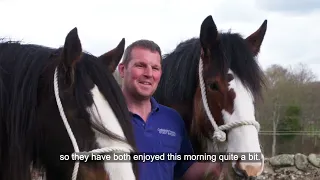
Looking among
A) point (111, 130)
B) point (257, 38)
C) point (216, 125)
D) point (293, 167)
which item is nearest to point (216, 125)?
point (216, 125)

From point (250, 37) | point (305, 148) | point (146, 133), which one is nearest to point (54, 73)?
point (146, 133)

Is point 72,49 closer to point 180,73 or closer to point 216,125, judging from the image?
point 216,125

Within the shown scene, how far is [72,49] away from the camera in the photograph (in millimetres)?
1827

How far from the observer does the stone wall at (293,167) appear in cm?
958

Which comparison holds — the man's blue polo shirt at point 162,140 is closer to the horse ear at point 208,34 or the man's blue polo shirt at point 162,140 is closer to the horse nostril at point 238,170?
the horse nostril at point 238,170

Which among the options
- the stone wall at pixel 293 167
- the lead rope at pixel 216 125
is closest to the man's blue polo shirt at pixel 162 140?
the lead rope at pixel 216 125

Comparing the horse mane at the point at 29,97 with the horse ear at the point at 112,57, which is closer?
the horse mane at the point at 29,97

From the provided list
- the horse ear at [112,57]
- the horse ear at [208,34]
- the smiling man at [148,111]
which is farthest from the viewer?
the horse ear at [208,34]

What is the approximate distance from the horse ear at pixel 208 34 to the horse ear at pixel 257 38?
1.01 feet

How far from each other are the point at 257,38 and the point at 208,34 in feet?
1.43

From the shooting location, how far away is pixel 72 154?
70.4 inches

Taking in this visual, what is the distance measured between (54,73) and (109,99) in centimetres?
29

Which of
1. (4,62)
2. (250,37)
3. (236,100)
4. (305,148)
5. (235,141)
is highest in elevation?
(250,37)

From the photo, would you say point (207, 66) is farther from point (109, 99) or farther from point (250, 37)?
point (109, 99)
